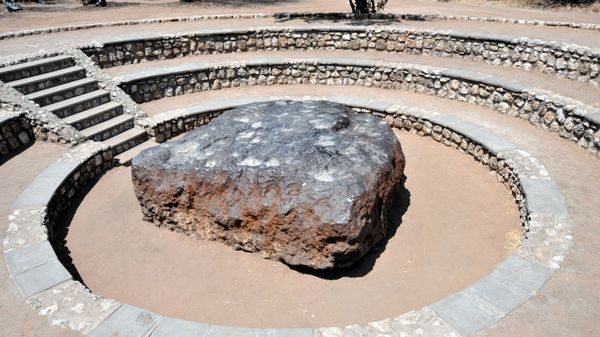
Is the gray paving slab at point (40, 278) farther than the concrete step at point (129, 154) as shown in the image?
No

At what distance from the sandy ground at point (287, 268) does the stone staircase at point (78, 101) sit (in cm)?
207

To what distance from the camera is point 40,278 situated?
5.06 metres

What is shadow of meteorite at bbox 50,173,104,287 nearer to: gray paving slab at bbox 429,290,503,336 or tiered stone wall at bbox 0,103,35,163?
tiered stone wall at bbox 0,103,35,163

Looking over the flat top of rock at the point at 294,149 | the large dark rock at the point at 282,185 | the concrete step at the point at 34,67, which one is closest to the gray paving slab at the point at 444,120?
the flat top of rock at the point at 294,149

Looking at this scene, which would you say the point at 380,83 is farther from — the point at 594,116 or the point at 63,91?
the point at 63,91

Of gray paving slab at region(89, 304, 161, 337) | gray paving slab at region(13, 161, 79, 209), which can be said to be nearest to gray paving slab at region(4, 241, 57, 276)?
gray paving slab at region(13, 161, 79, 209)

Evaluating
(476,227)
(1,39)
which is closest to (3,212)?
(476,227)

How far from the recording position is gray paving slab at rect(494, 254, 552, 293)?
15.7 feet

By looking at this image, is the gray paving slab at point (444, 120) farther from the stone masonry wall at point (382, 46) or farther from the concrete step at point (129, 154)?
A: the concrete step at point (129, 154)

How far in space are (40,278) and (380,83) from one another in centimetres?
919

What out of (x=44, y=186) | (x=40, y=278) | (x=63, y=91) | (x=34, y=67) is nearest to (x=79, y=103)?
(x=63, y=91)

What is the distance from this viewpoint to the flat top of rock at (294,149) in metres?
5.82

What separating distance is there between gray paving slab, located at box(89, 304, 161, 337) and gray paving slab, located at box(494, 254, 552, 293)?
388cm

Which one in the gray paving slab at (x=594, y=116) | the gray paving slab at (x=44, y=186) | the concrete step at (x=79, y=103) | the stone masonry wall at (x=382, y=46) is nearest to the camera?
the gray paving slab at (x=44, y=186)
